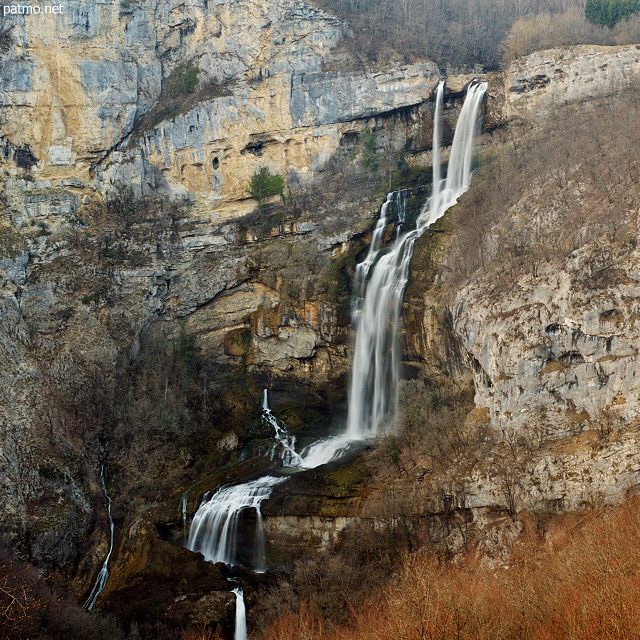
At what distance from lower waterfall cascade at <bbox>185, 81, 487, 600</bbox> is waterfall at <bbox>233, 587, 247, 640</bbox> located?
10.4ft

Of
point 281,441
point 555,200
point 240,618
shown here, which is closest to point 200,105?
point 281,441

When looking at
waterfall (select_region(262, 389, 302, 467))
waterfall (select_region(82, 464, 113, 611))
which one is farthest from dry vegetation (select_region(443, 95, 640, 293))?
waterfall (select_region(82, 464, 113, 611))

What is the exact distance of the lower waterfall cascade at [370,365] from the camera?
3038 centimetres

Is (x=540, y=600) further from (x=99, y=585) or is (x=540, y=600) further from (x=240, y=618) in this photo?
(x=99, y=585)

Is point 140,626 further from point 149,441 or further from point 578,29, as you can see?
point 578,29

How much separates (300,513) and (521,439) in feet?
34.2

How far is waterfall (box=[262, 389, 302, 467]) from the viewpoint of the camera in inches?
1411

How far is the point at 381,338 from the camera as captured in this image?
3669cm

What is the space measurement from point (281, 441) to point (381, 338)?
28.9 ft

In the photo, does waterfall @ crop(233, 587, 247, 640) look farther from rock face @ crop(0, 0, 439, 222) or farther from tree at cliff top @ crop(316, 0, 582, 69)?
tree at cliff top @ crop(316, 0, 582, 69)

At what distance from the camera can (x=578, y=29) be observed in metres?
46.1

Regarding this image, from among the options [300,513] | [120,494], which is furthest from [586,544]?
[120,494]

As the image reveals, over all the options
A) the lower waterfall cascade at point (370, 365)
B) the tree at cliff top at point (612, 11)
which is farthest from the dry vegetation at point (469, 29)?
the lower waterfall cascade at point (370, 365)

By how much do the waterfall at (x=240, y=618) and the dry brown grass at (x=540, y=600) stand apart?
4015 mm
